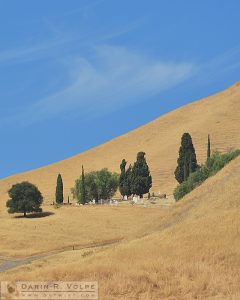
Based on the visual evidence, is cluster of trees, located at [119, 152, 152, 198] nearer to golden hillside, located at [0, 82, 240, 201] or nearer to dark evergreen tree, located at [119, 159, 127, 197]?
dark evergreen tree, located at [119, 159, 127, 197]

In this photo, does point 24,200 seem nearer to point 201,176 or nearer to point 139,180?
point 201,176

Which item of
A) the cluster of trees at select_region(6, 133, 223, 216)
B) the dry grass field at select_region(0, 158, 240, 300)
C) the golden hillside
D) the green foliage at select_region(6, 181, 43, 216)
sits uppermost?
the golden hillside

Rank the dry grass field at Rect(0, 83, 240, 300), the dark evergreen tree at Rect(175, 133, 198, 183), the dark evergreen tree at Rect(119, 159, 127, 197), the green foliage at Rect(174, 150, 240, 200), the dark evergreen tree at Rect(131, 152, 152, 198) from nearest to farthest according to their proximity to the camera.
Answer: the dry grass field at Rect(0, 83, 240, 300)
the green foliage at Rect(174, 150, 240, 200)
the dark evergreen tree at Rect(175, 133, 198, 183)
the dark evergreen tree at Rect(131, 152, 152, 198)
the dark evergreen tree at Rect(119, 159, 127, 197)

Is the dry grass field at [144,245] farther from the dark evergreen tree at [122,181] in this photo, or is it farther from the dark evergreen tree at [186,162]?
the dark evergreen tree at [122,181]

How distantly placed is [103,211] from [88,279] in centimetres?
5261

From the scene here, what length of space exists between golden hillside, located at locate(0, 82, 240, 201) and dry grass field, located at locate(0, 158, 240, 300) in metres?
81.9

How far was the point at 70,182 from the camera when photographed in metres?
144

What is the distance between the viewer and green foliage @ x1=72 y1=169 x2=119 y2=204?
9862cm

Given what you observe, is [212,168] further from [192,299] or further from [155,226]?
[192,299]

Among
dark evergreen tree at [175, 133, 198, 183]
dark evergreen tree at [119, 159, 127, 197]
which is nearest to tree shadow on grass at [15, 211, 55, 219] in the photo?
dark evergreen tree at [119, 159, 127, 197]

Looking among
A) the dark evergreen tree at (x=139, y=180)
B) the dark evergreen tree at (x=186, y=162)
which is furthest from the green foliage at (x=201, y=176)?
the dark evergreen tree at (x=139, y=180)

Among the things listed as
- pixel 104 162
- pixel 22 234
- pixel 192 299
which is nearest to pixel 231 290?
pixel 192 299

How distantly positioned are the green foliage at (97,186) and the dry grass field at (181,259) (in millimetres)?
58365

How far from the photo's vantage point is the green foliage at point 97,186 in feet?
324
